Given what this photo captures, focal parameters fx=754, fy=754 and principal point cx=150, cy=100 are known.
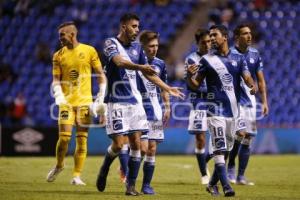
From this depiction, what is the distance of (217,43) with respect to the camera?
10016mm

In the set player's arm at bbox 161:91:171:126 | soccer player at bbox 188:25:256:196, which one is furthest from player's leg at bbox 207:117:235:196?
player's arm at bbox 161:91:171:126

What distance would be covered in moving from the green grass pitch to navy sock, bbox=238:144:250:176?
36 centimetres

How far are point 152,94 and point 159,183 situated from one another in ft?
5.60

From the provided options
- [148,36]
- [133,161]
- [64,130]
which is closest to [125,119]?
[133,161]

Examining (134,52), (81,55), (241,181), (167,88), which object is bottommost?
(241,181)

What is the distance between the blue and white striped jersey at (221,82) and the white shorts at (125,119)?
3.02 ft

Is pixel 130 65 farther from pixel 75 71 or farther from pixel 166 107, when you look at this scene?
pixel 75 71

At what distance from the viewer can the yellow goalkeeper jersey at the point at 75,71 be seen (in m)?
11.9

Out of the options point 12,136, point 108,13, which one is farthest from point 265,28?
point 12,136

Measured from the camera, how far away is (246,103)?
1304cm

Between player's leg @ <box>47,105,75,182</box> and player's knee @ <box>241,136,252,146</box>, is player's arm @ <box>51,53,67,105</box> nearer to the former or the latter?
player's leg @ <box>47,105,75,182</box>

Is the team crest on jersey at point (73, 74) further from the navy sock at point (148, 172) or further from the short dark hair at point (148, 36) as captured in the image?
the navy sock at point (148, 172)

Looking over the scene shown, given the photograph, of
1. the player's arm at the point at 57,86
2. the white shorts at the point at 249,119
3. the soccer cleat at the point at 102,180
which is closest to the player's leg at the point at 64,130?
the player's arm at the point at 57,86

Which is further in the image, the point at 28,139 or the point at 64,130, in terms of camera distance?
the point at 28,139
